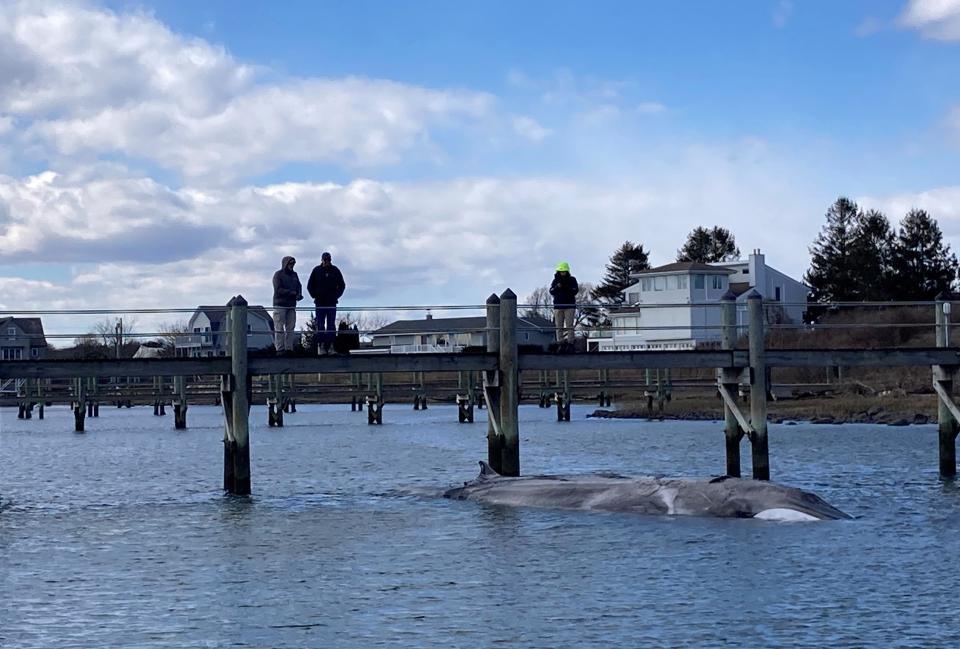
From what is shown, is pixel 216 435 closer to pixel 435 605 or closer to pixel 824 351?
pixel 824 351

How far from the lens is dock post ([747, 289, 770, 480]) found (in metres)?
28.8

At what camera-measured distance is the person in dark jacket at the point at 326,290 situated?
29516 mm

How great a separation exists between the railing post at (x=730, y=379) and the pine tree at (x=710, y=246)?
4412 inches

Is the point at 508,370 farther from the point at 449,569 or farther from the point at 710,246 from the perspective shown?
the point at 710,246

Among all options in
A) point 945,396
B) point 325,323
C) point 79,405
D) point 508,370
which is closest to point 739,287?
point 79,405

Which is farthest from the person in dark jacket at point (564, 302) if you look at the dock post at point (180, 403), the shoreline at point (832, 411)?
the dock post at point (180, 403)

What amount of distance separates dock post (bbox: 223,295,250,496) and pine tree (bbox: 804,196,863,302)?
8563 centimetres

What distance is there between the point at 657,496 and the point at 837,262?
89721mm

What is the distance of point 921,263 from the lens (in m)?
108

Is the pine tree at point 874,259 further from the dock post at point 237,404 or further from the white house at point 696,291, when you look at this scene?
the dock post at point 237,404

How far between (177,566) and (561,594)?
6.74 meters

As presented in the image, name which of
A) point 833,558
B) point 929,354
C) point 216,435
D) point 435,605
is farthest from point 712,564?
point 216,435

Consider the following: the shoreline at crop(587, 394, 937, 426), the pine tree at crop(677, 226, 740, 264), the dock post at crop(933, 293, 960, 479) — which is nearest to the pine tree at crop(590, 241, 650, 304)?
the pine tree at crop(677, 226, 740, 264)

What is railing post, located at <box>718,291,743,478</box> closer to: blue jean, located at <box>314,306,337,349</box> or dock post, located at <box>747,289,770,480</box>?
dock post, located at <box>747,289,770,480</box>
